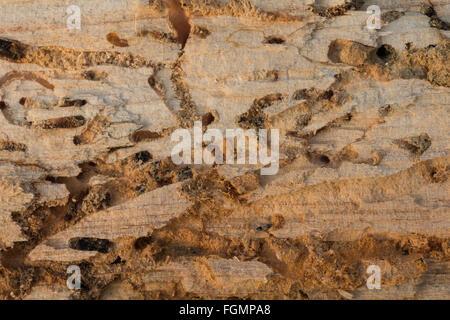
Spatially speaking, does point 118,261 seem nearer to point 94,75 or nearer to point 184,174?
point 184,174

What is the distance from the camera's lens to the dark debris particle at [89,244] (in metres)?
2.98

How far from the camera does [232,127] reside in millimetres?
2945

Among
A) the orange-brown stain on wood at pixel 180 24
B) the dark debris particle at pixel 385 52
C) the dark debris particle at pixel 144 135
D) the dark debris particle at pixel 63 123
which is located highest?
the orange-brown stain on wood at pixel 180 24

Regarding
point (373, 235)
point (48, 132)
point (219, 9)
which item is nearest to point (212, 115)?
point (219, 9)

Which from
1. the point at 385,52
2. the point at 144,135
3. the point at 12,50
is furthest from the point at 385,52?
the point at 12,50

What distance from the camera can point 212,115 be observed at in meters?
2.97

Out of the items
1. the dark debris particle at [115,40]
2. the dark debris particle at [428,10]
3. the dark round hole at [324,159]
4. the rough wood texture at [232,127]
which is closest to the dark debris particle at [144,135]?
the rough wood texture at [232,127]

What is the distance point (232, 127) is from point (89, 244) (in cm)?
120

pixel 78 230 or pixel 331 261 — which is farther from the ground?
pixel 78 230

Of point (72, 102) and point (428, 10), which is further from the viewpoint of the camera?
point (428, 10)

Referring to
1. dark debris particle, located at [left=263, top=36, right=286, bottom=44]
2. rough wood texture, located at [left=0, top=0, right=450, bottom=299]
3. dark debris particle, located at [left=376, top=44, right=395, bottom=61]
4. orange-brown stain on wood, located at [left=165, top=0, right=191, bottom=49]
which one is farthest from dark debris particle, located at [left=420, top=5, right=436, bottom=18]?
orange-brown stain on wood, located at [left=165, top=0, right=191, bottom=49]

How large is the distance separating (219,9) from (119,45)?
698 mm

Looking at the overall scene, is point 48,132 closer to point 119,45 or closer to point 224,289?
point 119,45

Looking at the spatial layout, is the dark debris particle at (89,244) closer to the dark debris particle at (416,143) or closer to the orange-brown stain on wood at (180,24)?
the orange-brown stain on wood at (180,24)
